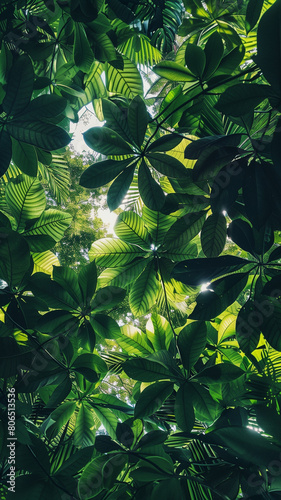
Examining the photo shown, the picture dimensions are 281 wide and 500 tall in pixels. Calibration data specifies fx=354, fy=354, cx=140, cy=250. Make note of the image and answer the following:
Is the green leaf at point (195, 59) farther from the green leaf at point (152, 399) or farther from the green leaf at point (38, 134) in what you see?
the green leaf at point (152, 399)

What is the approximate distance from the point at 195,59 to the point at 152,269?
0.64 m

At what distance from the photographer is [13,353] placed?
3.01ft

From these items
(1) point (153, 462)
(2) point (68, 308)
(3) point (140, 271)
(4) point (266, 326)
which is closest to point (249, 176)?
(4) point (266, 326)

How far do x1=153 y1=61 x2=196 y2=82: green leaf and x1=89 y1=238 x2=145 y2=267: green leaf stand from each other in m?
0.53

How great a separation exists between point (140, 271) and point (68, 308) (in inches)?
11.2

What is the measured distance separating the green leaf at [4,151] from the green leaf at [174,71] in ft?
1.52

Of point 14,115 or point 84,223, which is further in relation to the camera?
point 84,223

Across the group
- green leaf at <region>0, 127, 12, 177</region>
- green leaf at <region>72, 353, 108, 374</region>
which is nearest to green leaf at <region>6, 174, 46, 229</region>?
green leaf at <region>0, 127, 12, 177</region>

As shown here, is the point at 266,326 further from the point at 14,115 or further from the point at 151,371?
the point at 14,115

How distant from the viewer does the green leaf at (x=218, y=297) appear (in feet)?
3.02

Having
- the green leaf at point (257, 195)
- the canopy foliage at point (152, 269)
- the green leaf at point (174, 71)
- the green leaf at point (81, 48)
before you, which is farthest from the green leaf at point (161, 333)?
the green leaf at point (81, 48)

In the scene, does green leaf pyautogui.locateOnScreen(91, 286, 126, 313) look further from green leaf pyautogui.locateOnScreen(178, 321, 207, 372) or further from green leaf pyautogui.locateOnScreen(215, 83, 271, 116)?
green leaf pyautogui.locateOnScreen(215, 83, 271, 116)

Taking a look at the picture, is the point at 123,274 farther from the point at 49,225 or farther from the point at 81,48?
the point at 81,48

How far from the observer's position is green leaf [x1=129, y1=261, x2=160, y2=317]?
3.86 ft
